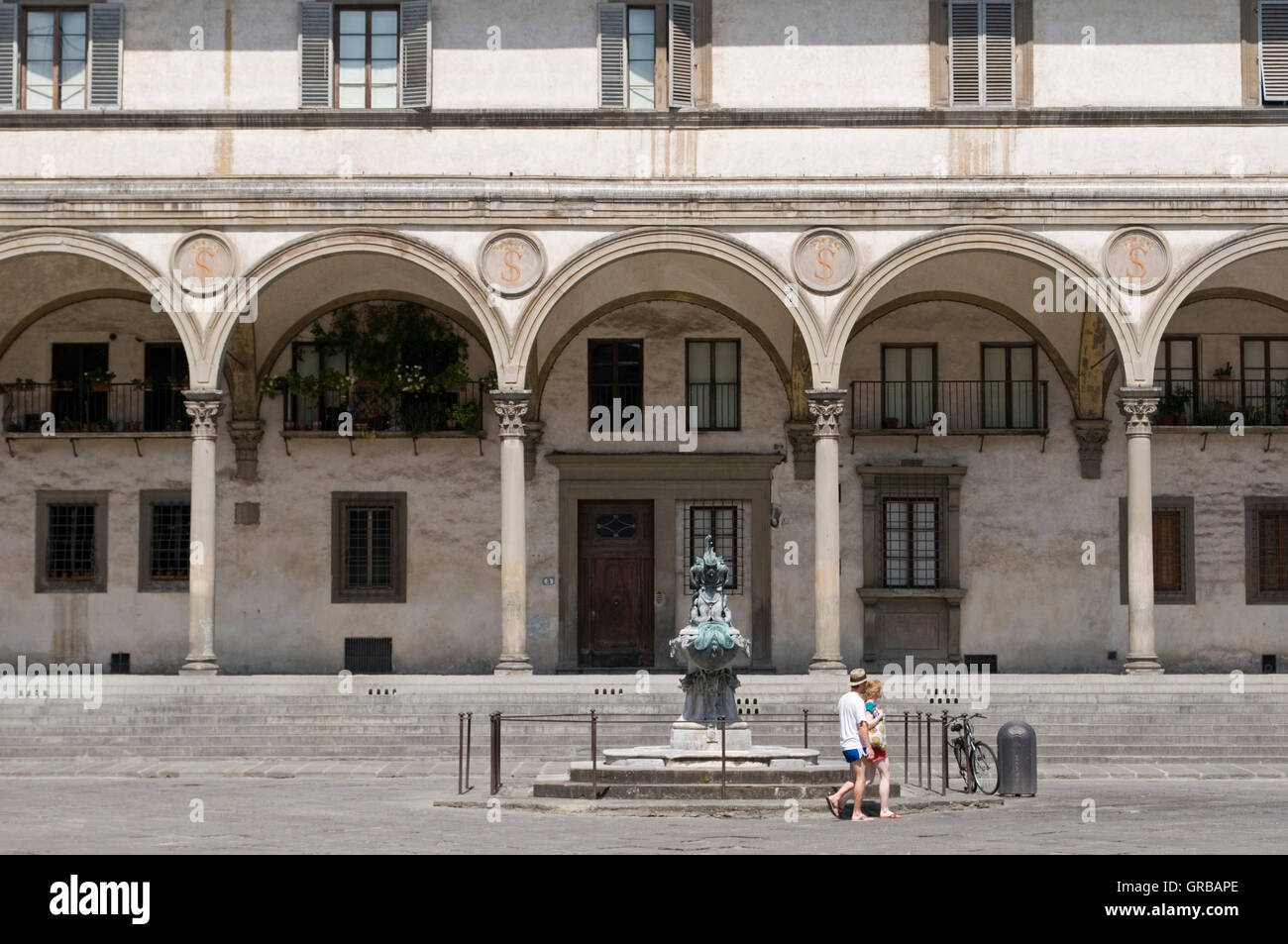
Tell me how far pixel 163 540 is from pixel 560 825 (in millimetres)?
16250

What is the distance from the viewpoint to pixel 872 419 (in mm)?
30391

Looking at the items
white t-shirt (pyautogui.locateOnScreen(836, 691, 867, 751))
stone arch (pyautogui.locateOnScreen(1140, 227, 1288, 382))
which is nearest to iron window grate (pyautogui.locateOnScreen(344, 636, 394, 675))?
stone arch (pyautogui.locateOnScreen(1140, 227, 1288, 382))

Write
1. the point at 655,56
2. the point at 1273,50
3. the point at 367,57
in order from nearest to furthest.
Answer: the point at 1273,50
the point at 655,56
the point at 367,57

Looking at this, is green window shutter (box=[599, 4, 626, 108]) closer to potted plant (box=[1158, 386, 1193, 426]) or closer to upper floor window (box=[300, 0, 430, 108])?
upper floor window (box=[300, 0, 430, 108])

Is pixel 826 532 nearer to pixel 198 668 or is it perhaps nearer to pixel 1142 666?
pixel 1142 666

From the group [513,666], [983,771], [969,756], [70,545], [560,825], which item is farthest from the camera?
[70,545]

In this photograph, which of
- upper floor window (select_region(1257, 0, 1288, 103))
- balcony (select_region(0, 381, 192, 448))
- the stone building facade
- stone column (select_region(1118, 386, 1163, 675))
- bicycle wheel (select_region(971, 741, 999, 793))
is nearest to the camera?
bicycle wheel (select_region(971, 741, 999, 793))

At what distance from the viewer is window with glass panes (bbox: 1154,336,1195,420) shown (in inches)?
1193

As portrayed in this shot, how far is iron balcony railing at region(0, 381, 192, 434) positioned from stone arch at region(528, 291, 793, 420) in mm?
5356

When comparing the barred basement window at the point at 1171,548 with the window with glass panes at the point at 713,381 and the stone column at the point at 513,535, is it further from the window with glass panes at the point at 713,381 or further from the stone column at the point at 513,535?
the stone column at the point at 513,535

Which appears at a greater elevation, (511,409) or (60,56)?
(60,56)

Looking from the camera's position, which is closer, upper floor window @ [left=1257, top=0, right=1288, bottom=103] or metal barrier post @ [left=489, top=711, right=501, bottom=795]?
metal barrier post @ [left=489, top=711, right=501, bottom=795]

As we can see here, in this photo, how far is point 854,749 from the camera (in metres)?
16.5

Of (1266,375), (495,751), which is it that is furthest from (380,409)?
(1266,375)
